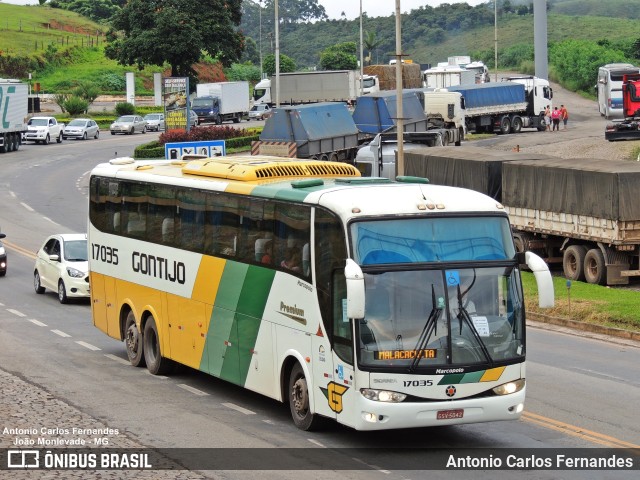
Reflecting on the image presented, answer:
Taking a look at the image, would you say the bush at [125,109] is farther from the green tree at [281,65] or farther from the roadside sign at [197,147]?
the roadside sign at [197,147]

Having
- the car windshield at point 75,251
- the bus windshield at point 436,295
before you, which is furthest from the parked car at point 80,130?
the bus windshield at point 436,295

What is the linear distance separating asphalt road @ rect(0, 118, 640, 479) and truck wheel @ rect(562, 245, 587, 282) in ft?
21.6

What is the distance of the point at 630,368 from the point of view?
21.0 metres

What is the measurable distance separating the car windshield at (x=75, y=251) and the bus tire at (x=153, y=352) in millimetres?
10742

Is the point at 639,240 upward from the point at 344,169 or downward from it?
downward

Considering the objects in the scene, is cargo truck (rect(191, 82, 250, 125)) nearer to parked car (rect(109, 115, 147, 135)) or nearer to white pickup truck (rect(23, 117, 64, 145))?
parked car (rect(109, 115, 147, 135))

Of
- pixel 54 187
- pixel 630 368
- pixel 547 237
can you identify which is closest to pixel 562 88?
pixel 54 187

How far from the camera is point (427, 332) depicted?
45.7ft

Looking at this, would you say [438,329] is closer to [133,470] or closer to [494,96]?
[133,470]

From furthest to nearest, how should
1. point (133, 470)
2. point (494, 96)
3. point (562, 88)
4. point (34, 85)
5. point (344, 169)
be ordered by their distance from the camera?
point (562, 88), point (34, 85), point (494, 96), point (344, 169), point (133, 470)

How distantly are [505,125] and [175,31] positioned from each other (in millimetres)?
26679

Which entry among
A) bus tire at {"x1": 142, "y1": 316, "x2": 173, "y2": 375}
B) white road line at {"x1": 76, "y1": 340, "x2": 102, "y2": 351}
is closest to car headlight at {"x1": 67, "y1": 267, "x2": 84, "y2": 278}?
white road line at {"x1": 76, "y1": 340, "x2": 102, "y2": 351}

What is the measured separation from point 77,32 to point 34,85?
32.0 meters

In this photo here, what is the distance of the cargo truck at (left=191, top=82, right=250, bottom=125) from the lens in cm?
9644
